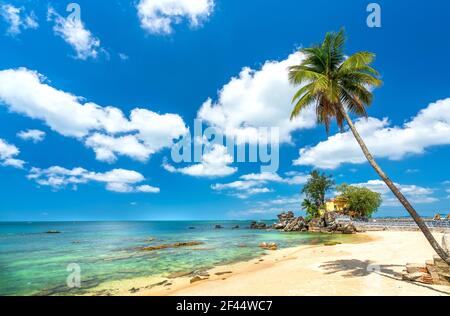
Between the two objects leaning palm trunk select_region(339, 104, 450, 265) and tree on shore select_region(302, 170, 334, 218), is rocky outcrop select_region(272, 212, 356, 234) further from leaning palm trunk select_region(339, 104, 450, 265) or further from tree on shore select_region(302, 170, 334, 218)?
leaning palm trunk select_region(339, 104, 450, 265)

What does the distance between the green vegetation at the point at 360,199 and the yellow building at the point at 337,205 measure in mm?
1963

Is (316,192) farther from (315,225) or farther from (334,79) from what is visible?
(334,79)

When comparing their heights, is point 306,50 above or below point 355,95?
above

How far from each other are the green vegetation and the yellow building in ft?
6.44

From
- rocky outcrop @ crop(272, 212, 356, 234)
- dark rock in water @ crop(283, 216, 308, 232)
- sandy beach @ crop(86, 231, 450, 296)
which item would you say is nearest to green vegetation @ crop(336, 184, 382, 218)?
rocky outcrop @ crop(272, 212, 356, 234)

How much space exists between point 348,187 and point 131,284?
59734mm

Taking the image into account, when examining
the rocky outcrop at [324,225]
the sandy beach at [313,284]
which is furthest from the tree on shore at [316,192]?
the sandy beach at [313,284]

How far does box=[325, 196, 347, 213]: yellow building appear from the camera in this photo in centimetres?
6450

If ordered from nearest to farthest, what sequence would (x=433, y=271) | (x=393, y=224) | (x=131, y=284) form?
(x=433, y=271), (x=131, y=284), (x=393, y=224)

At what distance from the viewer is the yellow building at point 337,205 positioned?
6450 cm

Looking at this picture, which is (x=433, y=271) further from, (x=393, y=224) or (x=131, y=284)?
(x=393, y=224)

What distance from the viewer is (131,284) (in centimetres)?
1338

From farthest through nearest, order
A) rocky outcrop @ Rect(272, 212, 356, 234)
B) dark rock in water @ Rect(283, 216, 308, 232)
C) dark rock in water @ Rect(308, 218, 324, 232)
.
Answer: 1. dark rock in water @ Rect(283, 216, 308, 232)
2. dark rock in water @ Rect(308, 218, 324, 232)
3. rocky outcrop @ Rect(272, 212, 356, 234)
